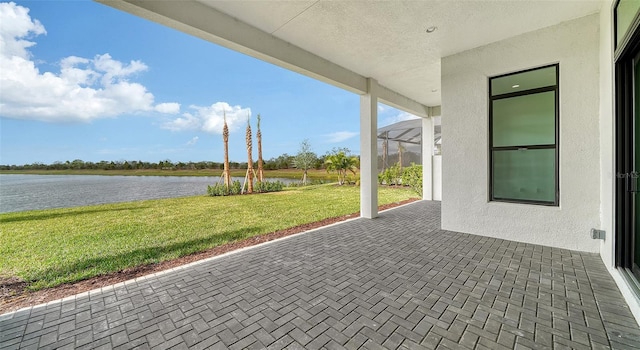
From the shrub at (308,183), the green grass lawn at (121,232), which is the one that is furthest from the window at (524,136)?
the shrub at (308,183)

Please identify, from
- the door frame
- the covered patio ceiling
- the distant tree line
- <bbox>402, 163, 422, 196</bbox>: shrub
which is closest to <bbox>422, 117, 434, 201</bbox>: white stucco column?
<bbox>402, 163, 422, 196</bbox>: shrub

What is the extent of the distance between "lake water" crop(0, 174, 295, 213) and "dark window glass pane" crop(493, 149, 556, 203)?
10473mm

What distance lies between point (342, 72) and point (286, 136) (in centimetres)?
1083

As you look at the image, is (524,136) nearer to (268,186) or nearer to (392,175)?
(392,175)

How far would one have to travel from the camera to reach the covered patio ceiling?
2.94 m

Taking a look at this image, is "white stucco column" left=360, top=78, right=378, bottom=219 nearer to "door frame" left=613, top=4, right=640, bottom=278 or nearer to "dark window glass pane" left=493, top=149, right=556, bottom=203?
"dark window glass pane" left=493, top=149, right=556, bottom=203

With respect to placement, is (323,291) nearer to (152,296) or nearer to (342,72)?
(152,296)

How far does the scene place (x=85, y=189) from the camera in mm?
8625

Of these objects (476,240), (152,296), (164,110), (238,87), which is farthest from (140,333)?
(238,87)

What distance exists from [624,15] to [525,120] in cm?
188

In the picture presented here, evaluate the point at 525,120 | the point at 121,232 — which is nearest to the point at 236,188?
the point at 121,232

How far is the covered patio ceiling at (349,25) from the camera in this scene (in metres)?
2.94

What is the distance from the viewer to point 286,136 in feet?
50.7

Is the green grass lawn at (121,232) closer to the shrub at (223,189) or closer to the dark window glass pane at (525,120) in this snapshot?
the shrub at (223,189)
